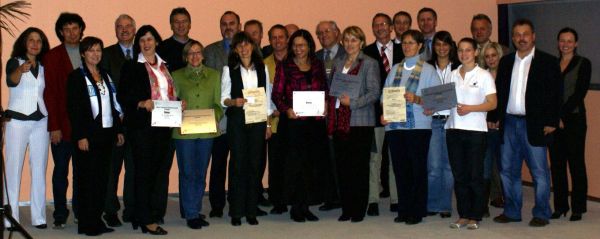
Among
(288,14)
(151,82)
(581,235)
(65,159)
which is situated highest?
(288,14)

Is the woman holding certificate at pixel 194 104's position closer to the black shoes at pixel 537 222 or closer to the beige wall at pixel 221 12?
the beige wall at pixel 221 12

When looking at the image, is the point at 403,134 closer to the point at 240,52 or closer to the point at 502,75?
the point at 502,75

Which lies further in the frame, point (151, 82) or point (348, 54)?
point (348, 54)

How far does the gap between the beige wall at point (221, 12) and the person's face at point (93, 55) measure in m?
1.97

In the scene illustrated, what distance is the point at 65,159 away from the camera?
7.36 metres

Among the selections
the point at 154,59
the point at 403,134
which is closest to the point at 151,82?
the point at 154,59

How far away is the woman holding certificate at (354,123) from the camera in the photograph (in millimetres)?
7281

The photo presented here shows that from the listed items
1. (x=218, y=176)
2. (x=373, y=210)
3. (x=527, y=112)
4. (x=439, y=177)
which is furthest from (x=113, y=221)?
(x=527, y=112)

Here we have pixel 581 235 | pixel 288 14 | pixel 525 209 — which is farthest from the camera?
pixel 288 14

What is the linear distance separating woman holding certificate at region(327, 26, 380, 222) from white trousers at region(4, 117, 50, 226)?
219 centimetres

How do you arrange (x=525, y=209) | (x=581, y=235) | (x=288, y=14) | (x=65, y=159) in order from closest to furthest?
(x=581, y=235) → (x=65, y=159) → (x=525, y=209) → (x=288, y=14)

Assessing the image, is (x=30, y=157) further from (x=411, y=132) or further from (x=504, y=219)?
(x=504, y=219)

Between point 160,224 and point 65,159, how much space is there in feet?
2.90

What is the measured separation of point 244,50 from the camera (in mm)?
7234
